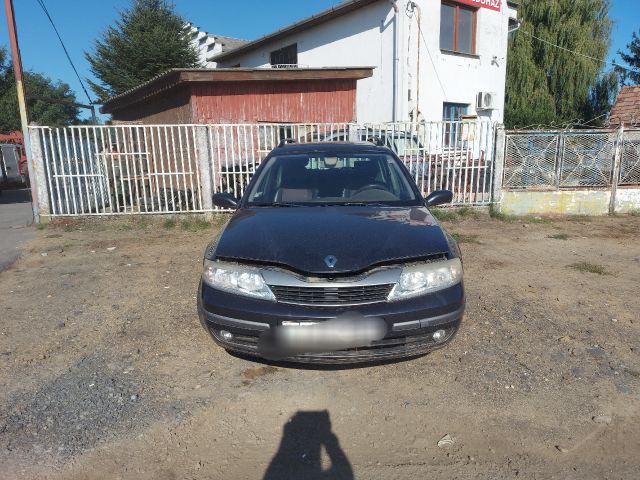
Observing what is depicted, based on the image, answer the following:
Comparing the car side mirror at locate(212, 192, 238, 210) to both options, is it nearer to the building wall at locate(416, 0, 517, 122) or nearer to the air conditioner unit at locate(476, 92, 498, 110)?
the building wall at locate(416, 0, 517, 122)

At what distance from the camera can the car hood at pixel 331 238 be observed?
271cm

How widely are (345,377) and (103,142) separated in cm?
767

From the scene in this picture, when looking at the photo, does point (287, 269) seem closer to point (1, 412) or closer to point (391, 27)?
point (1, 412)

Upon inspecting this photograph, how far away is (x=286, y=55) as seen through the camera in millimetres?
17906

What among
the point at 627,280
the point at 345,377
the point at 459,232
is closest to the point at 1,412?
the point at 345,377

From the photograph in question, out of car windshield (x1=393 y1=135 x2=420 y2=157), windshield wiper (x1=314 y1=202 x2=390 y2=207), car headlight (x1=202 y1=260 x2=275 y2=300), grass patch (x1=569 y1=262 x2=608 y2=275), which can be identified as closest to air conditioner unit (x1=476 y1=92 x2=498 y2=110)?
car windshield (x1=393 y1=135 x2=420 y2=157)

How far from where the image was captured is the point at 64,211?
8820 mm

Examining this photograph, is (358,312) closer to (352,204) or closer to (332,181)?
(352,204)

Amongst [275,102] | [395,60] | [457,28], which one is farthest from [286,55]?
[275,102]

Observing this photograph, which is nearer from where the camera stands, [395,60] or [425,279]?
[425,279]

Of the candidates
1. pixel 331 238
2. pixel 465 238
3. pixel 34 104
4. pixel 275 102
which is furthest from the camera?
pixel 34 104

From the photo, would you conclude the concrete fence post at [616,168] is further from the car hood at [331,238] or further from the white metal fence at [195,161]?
the car hood at [331,238]

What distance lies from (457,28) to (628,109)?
5994 millimetres

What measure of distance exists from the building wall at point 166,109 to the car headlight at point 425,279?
9616mm
